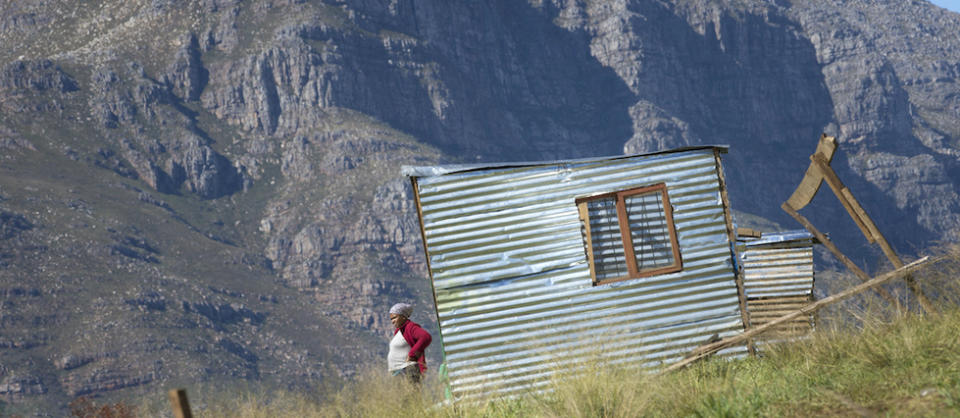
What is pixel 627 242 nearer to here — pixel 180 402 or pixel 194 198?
pixel 180 402

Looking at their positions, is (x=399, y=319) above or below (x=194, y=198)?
below

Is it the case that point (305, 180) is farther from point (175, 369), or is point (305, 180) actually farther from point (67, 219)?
Answer: point (175, 369)

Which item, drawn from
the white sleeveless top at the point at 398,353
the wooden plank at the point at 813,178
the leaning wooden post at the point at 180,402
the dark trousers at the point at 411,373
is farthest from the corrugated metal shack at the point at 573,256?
the leaning wooden post at the point at 180,402

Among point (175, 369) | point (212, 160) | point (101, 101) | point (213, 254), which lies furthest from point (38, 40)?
point (175, 369)

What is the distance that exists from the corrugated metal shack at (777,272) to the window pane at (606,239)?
40.5 ft

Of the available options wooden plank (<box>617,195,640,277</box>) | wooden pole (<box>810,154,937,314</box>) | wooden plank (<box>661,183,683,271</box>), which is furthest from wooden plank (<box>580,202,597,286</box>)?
wooden pole (<box>810,154,937,314</box>)

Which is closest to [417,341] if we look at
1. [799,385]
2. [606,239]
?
[606,239]

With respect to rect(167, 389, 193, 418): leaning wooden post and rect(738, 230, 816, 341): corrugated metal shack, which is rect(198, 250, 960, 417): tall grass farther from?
rect(738, 230, 816, 341): corrugated metal shack

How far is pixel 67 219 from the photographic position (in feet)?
420

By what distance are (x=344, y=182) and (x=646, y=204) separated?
16177 centimetres

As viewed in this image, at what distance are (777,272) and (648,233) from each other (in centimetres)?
1298

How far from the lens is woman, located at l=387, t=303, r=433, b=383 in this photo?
34.1 feet

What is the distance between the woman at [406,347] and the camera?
10.4 metres

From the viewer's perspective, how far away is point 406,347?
10.6 meters
